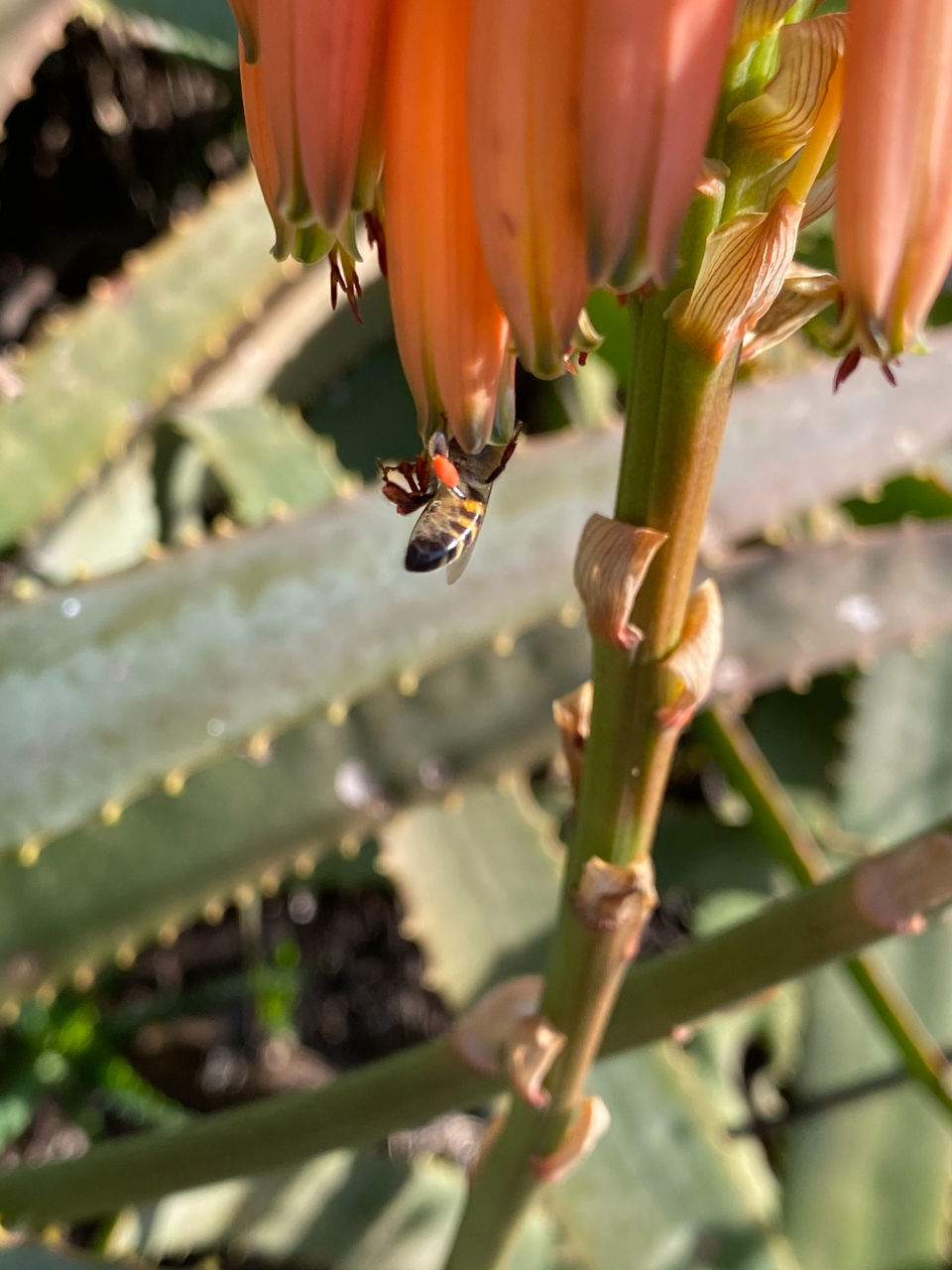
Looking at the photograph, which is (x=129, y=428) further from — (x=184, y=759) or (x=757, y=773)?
(x=757, y=773)

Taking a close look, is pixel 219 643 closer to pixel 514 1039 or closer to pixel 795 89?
pixel 514 1039

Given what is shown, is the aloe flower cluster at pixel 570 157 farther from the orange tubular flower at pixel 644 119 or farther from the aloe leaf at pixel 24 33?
the aloe leaf at pixel 24 33

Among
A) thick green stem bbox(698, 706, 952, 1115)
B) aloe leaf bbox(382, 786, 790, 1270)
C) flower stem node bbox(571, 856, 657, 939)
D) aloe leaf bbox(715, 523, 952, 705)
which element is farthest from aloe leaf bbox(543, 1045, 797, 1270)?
flower stem node bbox(571, 856, 657, 939)

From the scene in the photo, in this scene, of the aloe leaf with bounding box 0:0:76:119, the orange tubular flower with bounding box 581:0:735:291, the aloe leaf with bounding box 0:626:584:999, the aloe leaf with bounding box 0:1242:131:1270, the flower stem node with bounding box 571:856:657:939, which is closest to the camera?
the orange tubular flower with bounding box 581:0:735:291

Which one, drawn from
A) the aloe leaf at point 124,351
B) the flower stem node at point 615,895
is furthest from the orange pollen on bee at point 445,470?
the aloe leaf at point 124,351

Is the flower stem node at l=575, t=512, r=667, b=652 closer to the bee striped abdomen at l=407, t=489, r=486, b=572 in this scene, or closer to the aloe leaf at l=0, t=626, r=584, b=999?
the bee striped abdomen at l=407, t=489, r=486, b=572

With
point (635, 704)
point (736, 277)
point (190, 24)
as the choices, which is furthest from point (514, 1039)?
point (190, 24)
